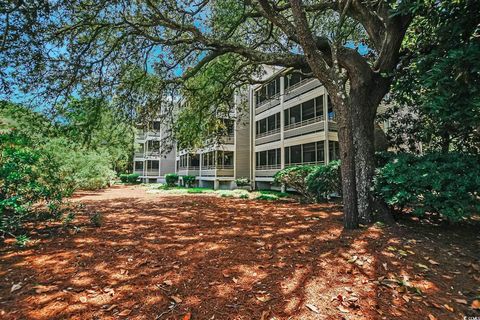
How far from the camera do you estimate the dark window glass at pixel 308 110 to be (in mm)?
18344

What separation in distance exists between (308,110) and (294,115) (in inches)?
62.1

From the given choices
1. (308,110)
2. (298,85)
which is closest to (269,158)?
(308,110)

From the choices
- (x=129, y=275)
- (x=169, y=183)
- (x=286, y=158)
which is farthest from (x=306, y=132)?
(x=169, y=183)

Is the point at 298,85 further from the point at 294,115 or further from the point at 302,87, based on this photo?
the point at 294,115

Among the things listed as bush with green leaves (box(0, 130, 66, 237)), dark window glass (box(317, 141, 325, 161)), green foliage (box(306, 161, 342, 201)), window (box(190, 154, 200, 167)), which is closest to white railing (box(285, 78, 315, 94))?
dark window glass (box(317, 141, 325, 161))

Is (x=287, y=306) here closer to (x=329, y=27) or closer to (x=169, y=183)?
(x=329, y=27)

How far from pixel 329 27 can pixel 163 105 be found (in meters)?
7.74

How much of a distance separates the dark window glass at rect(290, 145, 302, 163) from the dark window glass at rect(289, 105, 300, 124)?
2225mm

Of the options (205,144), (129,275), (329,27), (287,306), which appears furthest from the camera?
(205,144)

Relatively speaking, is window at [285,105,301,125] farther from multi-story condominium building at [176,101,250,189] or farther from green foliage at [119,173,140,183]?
green foliage at [119,173,140,183]

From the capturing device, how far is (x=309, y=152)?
18172mm

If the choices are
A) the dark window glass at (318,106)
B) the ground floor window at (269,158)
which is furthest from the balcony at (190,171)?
the dark window glass at (318,106)

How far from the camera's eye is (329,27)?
10.4 metres

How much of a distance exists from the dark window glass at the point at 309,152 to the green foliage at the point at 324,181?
8347 millimetres
